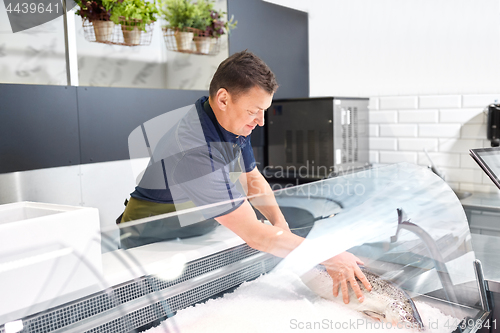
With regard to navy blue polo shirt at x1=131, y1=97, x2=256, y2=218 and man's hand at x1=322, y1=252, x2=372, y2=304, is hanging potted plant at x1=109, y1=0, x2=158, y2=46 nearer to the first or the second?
navy blue polo shirt at x1=131, y1=97, x2=256, y2=218

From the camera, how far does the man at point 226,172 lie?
3.21 ft

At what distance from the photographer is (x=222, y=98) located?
1371 mm

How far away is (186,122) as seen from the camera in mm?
1412

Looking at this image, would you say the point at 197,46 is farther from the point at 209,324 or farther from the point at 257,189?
the point at 209,324

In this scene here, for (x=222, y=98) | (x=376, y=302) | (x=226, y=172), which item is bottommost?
(x=376, y=302)

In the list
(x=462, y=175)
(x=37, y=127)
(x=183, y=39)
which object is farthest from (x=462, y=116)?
(x=37, y=127)

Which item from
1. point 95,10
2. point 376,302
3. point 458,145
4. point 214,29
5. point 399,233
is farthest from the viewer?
point 458,145

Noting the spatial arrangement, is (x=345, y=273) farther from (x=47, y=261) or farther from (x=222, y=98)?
(x=222, y=98)

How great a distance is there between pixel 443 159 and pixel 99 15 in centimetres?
233

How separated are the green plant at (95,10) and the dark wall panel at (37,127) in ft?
1.39

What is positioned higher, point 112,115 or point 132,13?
point 132,13

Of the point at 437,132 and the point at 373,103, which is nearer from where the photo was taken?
the point at 437,132

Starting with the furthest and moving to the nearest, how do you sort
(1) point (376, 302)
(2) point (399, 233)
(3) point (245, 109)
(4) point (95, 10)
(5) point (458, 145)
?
(5) point (458, 145) < (4) point (95, 10) < (3) point (245, 109) < (2) point (399, 233) < (1) point (376, 302)

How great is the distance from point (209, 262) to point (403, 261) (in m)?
0.47
